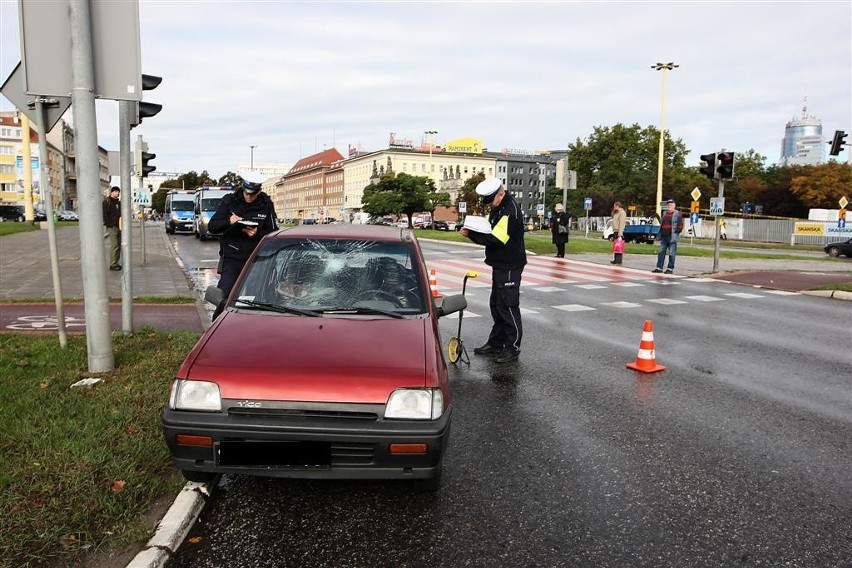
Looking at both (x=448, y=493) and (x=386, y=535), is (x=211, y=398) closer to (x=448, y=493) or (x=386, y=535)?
(x=386, y=535)

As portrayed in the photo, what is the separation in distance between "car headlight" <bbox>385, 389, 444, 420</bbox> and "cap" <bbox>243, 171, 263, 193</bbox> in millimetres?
3984

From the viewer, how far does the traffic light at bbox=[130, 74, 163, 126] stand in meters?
7.83

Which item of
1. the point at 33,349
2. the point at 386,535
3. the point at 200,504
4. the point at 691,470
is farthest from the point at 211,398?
the point at 33,349

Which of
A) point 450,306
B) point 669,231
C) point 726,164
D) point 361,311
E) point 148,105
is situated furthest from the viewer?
point 669,231

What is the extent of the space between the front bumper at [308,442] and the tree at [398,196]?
210ft

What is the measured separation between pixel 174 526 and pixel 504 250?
462 centimetres

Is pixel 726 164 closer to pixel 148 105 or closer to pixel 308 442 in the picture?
pixel 148 105

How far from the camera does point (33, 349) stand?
6.53m

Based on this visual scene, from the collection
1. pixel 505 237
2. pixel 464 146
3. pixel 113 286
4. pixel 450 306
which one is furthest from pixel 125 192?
pixel 464 146

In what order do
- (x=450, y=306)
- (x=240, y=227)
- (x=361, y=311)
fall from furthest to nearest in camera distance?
(x=240, y=227) < (x=450, y=306) < (x=361, y=311)

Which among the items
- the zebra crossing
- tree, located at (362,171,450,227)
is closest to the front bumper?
the zebra crossing

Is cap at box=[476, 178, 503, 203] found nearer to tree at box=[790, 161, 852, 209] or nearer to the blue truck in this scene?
the blue truck

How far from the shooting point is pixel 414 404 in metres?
3.28

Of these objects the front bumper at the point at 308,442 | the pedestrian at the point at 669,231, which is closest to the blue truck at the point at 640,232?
the pedestrian at the point at 669,231
